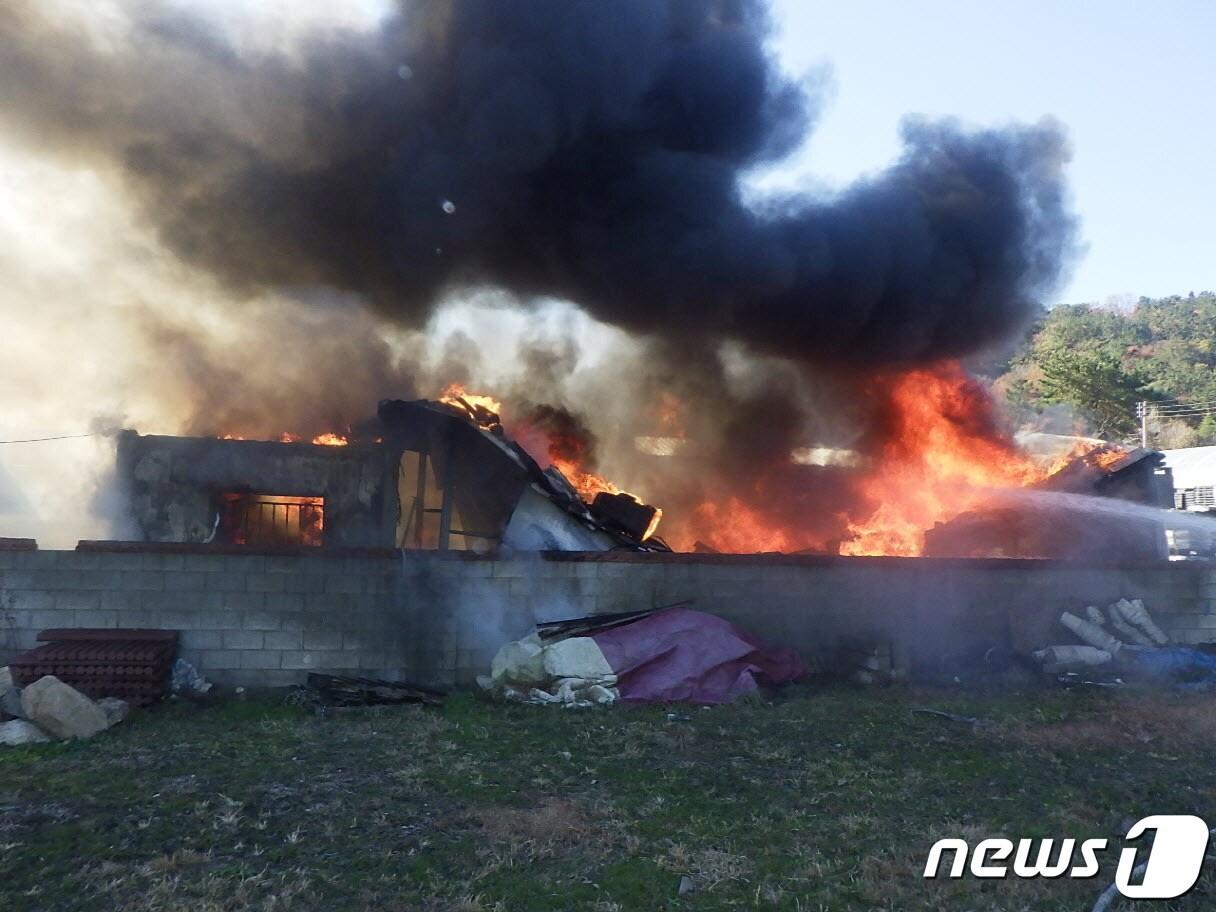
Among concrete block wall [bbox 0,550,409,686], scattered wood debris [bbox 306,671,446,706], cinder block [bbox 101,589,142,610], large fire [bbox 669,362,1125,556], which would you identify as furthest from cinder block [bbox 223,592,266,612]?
large fire [bbox 669,362,1125,556]

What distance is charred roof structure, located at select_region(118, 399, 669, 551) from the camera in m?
12.4

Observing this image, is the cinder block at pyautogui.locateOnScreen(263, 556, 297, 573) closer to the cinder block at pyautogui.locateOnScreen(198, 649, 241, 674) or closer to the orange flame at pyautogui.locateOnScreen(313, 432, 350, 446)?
the cinder block at pyautogui.locateOnScreen(198, 649, 241, 674)

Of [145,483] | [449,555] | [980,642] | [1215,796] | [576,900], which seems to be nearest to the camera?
[576,900]

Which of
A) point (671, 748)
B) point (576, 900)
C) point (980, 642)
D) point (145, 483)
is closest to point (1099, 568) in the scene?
point (980, 642)

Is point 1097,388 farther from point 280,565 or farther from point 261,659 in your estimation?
point 261,659

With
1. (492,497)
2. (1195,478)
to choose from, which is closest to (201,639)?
(492,497)

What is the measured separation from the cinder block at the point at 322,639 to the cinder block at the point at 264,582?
54cm

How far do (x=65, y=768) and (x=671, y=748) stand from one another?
4294 mm

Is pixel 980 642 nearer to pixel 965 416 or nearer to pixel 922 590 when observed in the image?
pixel 922 590

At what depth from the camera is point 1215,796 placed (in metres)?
5.73

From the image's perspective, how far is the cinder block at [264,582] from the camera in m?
8.91

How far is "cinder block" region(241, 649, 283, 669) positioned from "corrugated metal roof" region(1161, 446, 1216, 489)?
35892mm

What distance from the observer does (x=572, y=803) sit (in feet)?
18.3

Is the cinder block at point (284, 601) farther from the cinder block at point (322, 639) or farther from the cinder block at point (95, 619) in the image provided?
the cinder block at point (95, 619)
